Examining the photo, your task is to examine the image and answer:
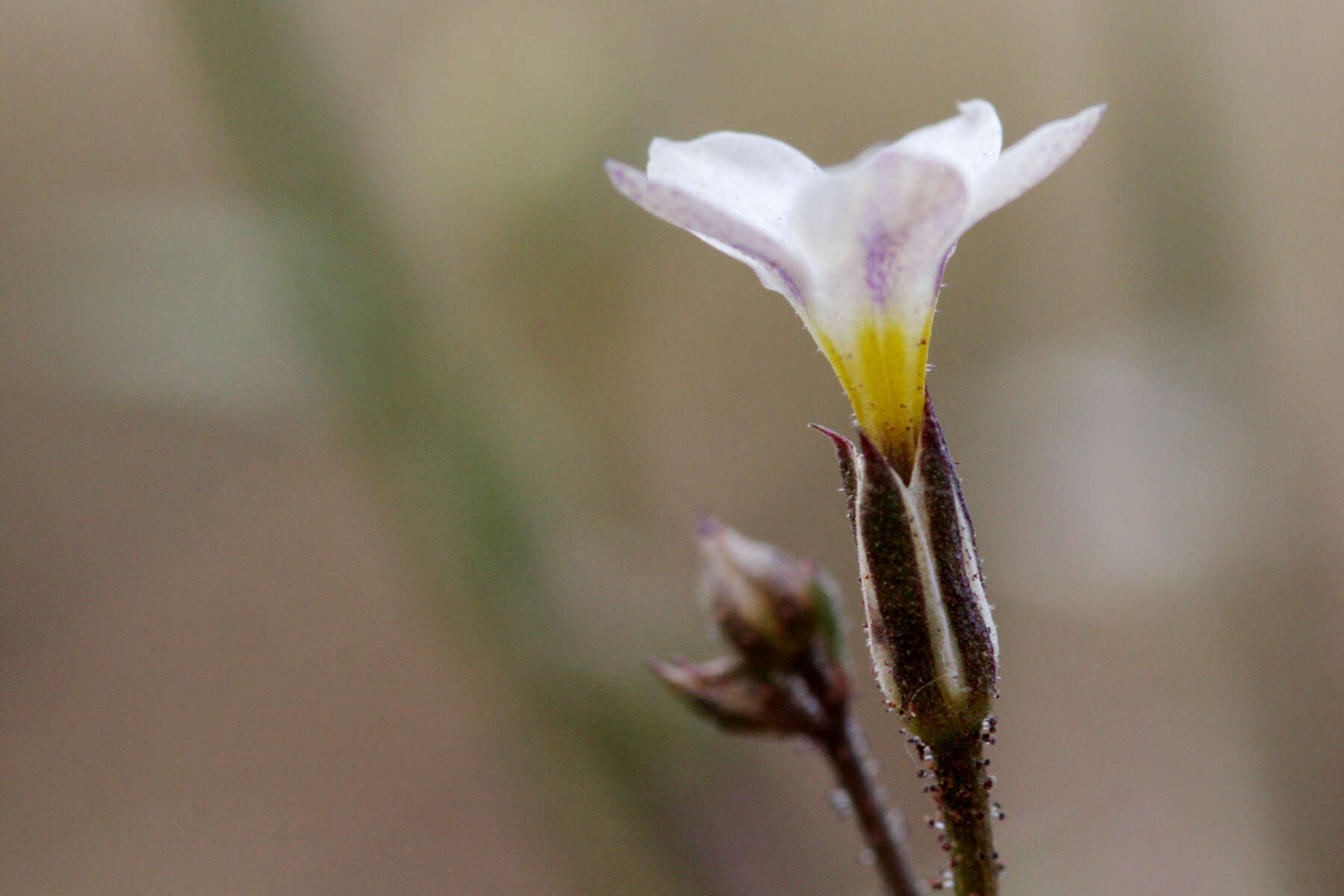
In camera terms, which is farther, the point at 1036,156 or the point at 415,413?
the point at 415,413

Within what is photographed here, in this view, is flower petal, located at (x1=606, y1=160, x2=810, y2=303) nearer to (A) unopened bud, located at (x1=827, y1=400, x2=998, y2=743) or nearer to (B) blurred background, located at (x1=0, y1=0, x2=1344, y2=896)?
(A) unopened bud, located at (x1=827, y1=400, x2=998, y2=743)

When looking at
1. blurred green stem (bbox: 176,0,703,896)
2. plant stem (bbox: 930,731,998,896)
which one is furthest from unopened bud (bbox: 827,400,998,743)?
blurred green stem (bbox: 176,0,703,896)

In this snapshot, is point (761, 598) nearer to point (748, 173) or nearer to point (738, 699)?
point (738, 699)

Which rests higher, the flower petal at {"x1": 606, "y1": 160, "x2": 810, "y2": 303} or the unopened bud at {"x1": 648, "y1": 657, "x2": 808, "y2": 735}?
the flower petal at {"x1": 606, "y1": 160, "x2": 810, "y2": 303}

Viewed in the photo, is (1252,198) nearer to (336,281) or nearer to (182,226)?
(336,281)

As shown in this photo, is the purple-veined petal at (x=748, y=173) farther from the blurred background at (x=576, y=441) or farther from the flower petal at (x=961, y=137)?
the blurred background at (x=576, y=441)

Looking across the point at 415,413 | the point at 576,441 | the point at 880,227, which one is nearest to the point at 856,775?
the point at 880,227

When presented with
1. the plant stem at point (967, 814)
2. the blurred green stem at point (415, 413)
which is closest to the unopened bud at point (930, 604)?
the plant stem at point (967, 814)
